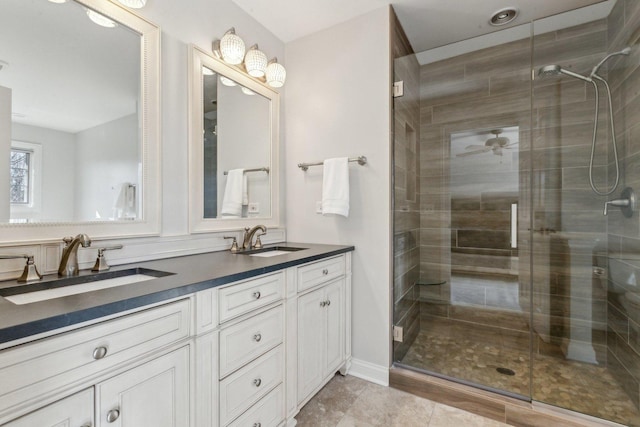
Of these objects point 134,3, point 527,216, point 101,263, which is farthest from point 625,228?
point 134,3

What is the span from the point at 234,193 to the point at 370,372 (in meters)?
1.53

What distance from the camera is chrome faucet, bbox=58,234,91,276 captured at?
1.11m

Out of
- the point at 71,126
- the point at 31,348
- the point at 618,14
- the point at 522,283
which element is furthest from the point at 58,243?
the point at 618,14

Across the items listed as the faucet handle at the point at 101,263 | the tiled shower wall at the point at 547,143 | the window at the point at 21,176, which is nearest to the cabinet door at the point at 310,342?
the faucet handle at the point at 101,263

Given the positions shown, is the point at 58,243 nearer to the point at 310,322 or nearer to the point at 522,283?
the point at 310,322

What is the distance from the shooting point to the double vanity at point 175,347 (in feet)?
2.17

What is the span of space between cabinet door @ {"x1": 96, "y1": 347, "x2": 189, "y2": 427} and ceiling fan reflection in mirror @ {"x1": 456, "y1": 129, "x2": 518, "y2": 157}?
260 centimetres

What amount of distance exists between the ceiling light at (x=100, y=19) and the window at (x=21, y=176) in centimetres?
66

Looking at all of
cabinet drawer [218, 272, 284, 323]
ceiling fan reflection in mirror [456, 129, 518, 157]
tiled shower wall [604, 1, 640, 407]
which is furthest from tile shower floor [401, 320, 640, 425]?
ceiling fan reflection in mirror [456, 129, 518, 157]

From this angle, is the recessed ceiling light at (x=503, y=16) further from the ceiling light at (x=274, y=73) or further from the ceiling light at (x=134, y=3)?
the ceiling light at (x=134, y=3)

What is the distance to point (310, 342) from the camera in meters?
1.62

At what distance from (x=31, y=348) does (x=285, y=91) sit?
7.21ft

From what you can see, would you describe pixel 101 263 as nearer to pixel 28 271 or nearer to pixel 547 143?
pixel 28 271

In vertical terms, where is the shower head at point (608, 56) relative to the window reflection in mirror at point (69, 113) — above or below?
above
